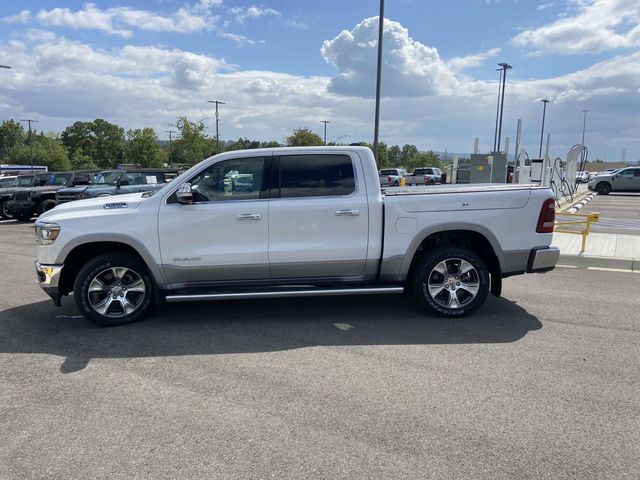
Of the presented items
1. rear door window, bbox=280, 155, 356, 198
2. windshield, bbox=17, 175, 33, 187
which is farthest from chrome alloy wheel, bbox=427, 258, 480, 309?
windshield, bbox=17, 175, 33, 187

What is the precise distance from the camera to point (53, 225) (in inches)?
209

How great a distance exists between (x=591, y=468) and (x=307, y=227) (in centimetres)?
337

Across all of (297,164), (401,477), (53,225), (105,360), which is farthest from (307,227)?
Result: (401,477)

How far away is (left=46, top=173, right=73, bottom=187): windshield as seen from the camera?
19188 millimetres

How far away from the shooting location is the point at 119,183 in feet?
52.3

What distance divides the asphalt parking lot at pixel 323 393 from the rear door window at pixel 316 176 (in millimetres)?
1418

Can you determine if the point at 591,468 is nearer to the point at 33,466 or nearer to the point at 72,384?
the point at 33,466

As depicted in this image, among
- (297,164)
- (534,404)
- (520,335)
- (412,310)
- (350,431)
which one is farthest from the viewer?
(412,310)

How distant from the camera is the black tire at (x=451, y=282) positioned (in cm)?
557

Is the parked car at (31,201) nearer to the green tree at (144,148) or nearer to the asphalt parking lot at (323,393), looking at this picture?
the asphalt parking lot at (323,393)

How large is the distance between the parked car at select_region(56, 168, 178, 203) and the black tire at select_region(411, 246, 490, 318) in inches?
474

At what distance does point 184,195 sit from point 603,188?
31484mm

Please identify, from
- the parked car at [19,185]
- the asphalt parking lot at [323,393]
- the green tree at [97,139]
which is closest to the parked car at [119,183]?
the parked car at [19,185]

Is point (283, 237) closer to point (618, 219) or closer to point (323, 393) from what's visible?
point (323, 393)
